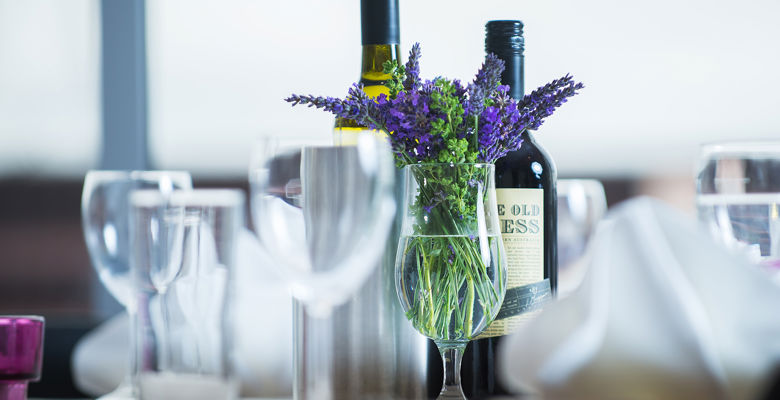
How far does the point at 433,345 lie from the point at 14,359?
308 mm

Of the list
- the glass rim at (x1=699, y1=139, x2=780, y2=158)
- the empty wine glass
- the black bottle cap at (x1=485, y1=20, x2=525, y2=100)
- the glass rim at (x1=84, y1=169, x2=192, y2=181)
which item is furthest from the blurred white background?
the glass rim at (x1=699, y1=139, x2=780, y2=158)

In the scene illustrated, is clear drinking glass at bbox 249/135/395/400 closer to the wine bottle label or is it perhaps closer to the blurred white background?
the wine bottle label

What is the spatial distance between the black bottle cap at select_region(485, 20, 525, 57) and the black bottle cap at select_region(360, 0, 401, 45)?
0.10m

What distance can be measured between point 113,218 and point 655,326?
609 millimetres

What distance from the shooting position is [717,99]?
5.25 m

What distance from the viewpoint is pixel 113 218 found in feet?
2.91

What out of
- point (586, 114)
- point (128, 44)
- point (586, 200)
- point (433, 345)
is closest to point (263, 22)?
point (586, 114)

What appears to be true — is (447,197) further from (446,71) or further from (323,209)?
(446,71)

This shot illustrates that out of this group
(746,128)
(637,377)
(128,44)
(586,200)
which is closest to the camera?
(637,377)

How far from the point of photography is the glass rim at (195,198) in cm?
51

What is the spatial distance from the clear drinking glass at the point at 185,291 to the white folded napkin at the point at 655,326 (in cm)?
17

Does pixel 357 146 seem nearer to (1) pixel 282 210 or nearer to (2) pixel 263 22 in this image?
(1) pixel 282 210

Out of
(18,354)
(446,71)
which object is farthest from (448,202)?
(446,71)

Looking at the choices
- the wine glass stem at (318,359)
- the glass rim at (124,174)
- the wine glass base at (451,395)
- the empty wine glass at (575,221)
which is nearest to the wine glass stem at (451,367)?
the wine glass base at (451,395)
